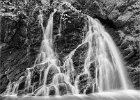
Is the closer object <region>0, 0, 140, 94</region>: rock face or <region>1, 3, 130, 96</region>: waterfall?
<region>1, 3, 130, 96</region>: waterfall

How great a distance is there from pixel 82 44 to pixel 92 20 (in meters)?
1.60

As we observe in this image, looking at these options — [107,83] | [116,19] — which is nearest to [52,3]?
[116,19]

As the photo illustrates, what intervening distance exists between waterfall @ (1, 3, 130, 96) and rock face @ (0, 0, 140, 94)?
314 millimetres

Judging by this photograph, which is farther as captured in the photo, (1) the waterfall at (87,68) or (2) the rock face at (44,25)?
(2) the rock face at (44,25)

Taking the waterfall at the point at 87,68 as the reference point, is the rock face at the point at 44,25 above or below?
above

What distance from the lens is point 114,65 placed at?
1009 cm

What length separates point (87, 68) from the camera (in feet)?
33.3

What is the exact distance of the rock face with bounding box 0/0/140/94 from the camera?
10.8 metres

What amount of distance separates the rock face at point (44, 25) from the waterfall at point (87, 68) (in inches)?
12.4

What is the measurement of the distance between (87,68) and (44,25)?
3.43 m

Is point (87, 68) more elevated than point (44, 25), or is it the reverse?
point (44, 25)

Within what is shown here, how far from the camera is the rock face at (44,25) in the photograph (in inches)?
427

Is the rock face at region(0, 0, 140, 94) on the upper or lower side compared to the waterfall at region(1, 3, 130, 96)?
upper

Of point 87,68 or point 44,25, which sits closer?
point 87,68
